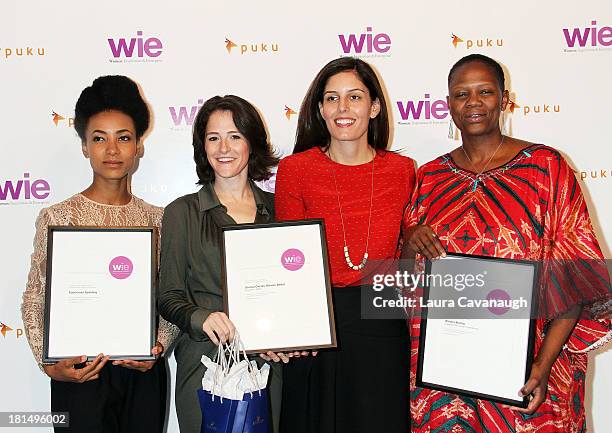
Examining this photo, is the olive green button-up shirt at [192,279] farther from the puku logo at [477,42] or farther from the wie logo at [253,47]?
the puku logo at [477,42]

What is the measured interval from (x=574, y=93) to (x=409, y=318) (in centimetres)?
159

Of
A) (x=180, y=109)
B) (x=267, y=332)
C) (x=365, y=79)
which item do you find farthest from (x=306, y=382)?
(x=180, y=109)

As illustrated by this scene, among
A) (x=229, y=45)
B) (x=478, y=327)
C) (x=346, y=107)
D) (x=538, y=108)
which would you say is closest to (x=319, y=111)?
(x=346, y=107)

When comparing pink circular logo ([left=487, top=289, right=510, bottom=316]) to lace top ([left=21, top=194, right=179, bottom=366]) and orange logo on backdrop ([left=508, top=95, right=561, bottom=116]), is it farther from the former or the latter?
orange logo on backdrop ([left=508, top=95, right=561, bottom=116])

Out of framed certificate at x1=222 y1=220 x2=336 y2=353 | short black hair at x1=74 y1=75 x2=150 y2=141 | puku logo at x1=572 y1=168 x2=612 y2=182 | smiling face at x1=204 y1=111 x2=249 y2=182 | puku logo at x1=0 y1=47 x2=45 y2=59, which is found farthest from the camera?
puku logo at x1=572 y1=168 x2=612 y2=182

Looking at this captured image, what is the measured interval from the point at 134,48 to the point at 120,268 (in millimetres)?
1359

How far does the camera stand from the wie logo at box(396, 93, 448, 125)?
121 inches

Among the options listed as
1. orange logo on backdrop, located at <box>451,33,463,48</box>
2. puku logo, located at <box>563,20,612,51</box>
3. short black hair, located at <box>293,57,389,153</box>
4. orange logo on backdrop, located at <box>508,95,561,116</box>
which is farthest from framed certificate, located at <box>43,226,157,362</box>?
puku logo, located at <box>563,20,612,51</box>

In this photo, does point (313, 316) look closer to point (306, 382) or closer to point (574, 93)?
point (306, 382)

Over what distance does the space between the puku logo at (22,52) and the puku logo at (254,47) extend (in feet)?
2.86

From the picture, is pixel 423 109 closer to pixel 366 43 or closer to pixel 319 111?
pixel 366 43

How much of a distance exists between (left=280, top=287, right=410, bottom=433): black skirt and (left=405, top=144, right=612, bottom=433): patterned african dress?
136 mm

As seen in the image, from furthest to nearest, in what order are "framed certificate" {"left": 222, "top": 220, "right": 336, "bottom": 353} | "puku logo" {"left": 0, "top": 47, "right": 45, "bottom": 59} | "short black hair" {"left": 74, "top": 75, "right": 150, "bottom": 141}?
"puku logo" {"left": 0, "top": 47, "right": 45, "bottom": 59} < "short black hair" {"left": 74, "top": 75, "right": 150, "bottom": 141} < "framed certificate" {"left": 222, "top": 220, "right": 336, "bottom": 353}

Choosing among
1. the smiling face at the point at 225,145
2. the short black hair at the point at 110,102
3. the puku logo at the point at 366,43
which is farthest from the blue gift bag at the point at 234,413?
the puku logo at the point at 366,43
